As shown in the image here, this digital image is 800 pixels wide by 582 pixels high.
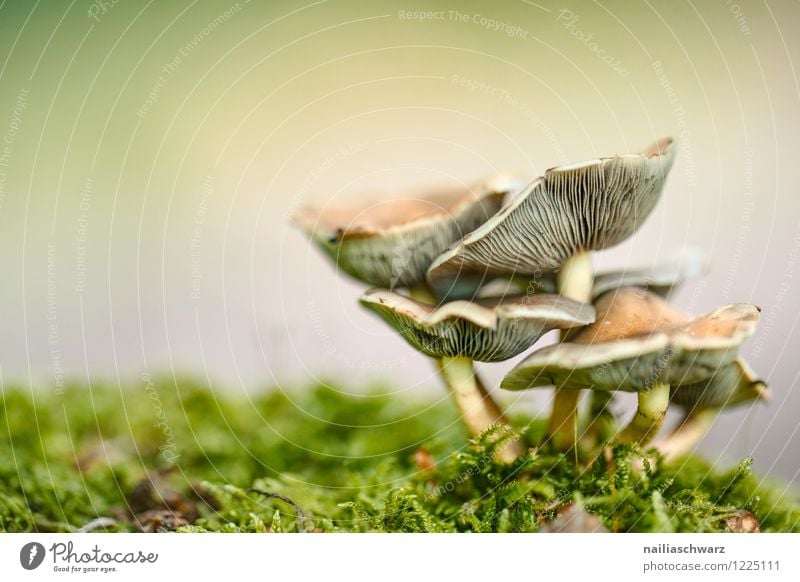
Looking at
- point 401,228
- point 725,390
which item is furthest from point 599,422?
point 401,228

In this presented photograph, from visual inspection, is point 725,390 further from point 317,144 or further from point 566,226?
point 317,144

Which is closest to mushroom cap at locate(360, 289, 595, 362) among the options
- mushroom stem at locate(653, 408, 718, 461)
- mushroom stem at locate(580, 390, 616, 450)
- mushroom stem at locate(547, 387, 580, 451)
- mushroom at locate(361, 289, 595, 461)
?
mushroom at locate(361, 289, 595, 461)

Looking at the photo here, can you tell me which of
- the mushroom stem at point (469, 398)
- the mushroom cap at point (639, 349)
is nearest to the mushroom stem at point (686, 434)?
the mushroom cap at point (639, 349)

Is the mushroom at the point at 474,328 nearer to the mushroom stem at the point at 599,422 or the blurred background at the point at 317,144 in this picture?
the mushroom stem at the point at 599,422

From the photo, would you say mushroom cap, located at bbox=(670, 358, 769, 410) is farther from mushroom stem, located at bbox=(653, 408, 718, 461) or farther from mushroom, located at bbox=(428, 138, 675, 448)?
mushroom, located at bbox=(428, 138, 675, 448)

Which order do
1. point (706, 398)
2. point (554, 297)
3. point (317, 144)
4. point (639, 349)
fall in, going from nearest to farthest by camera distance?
1. point (639, 349)
2. point (554, 297)
3. point (706, 398)
4. point (317, 144)
